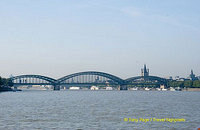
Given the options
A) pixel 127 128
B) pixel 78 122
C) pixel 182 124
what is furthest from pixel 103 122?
pixel 182 124

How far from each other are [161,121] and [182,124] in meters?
2.84

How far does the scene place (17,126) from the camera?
126 ft

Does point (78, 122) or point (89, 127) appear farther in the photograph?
point (78, 122)

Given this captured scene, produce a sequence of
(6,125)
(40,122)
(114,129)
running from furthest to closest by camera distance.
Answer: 1. (40,122)
2. (6,125)
3. (114,129)

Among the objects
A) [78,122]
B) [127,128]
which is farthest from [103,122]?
[127,128]

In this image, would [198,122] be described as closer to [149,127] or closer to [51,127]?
[149,127]

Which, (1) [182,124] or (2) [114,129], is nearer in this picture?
(2) [114,129]

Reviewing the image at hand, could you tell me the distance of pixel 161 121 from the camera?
4175 cm

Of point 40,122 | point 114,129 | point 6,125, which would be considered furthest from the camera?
point 40,122

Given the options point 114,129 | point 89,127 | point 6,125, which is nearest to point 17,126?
point 6,125

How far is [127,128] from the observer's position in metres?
36.7

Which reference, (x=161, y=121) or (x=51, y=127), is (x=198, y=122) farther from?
(x=51, y=127)

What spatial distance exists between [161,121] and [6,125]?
1584 cm

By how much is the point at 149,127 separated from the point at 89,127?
18.5 feet
